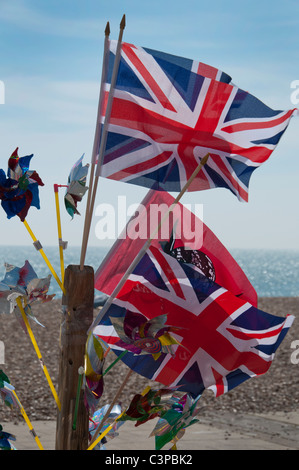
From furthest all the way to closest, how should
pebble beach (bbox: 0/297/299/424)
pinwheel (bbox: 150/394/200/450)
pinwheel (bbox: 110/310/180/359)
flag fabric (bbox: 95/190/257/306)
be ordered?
pebble beach (bbox: 0/297/299/424) < flag fabric (bbox: 95/190/257/306) < pinwheel (bbox: 150/394/200/450) < pinwheel (bbox: 110/310/180/359)

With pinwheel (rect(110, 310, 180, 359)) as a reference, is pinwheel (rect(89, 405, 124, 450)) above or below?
below

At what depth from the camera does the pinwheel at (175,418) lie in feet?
11.3

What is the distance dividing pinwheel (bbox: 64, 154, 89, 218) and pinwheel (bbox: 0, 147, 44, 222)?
0.17 meters

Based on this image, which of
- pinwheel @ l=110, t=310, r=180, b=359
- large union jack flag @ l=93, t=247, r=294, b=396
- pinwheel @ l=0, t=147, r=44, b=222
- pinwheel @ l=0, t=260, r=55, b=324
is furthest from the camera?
large union jack flag @ l=93, t=247, r=294, b=396

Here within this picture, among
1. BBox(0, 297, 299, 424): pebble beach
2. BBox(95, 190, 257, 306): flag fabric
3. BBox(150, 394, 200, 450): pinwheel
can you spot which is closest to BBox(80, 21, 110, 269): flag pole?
BBox(95, 190, 257, 306): flag fabric

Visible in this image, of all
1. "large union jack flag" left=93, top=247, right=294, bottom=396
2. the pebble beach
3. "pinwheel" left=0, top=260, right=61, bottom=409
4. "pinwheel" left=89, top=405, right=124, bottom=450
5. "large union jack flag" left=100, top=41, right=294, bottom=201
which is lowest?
the pebble beach

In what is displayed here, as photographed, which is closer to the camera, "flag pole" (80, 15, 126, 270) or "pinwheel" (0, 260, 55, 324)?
"flag pole" (80, 15, 126, 270)

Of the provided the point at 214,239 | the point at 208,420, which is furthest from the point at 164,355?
the point at 208,420

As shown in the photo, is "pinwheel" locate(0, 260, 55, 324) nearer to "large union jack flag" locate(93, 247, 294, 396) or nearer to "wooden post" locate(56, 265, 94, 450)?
"wooden post" locate(56, 265, 94, 450)

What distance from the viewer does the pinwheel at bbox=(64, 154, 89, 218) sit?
325 cm

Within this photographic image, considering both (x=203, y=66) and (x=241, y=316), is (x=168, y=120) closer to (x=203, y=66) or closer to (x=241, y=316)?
(x=203, y=66)

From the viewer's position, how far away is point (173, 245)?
13.1 feet

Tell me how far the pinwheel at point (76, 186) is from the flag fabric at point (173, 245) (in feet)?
1.92
